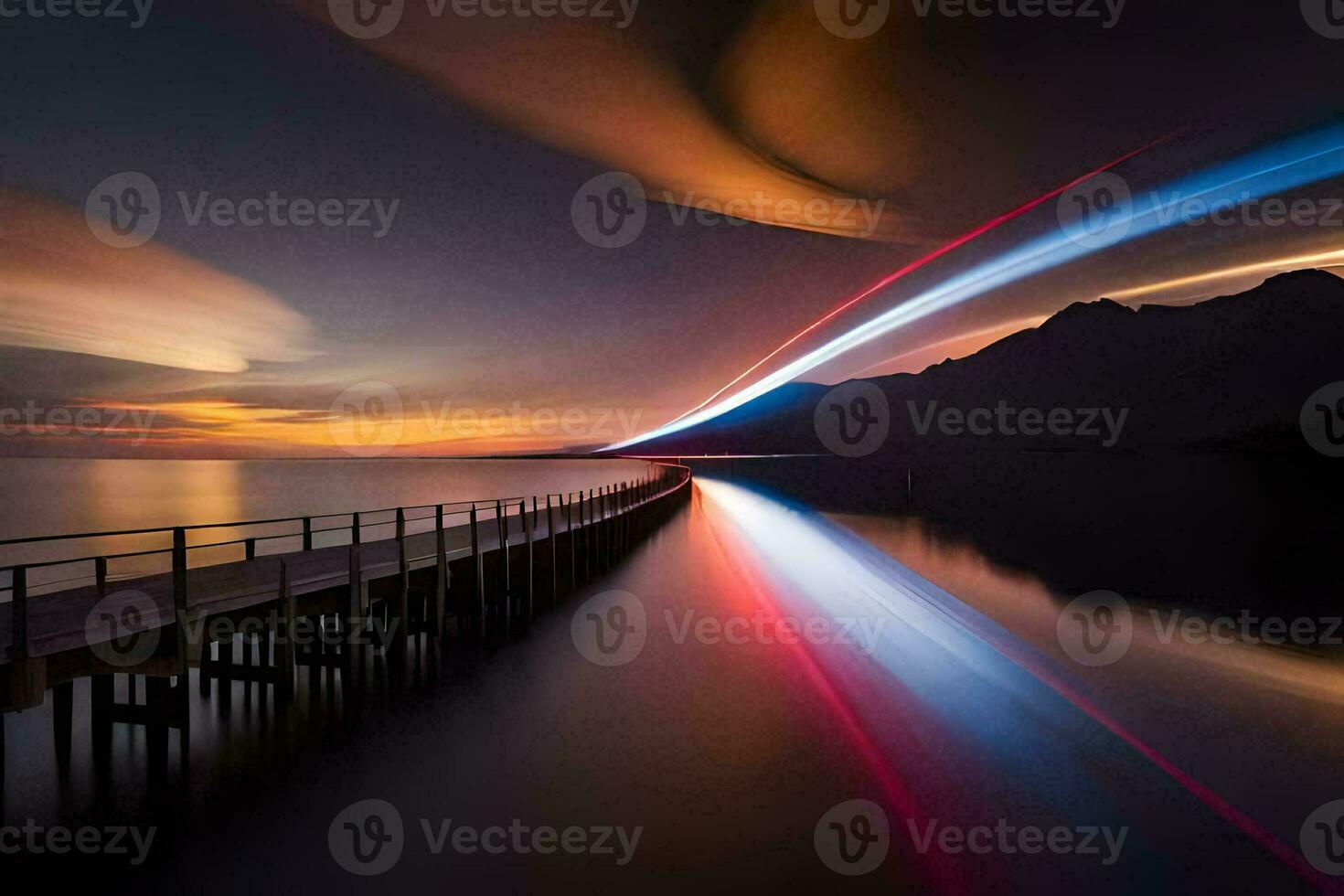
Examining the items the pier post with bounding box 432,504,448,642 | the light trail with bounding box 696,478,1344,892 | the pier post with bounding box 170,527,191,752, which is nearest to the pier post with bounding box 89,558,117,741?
the pier post with bounding box 170,527,191,752

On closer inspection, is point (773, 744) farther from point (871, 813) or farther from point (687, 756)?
point (871, 813)

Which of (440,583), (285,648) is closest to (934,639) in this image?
(440,583)

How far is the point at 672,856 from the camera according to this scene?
7.07 m

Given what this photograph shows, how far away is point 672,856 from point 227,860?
356cm

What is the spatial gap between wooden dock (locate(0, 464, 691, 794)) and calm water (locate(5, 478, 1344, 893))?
57 cm

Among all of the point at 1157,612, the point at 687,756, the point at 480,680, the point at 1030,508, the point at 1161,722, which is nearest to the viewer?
the point at 687,756

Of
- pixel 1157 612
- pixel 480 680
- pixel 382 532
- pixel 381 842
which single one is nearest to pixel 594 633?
pixel 480 680

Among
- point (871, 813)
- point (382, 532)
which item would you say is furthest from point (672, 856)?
point (382, 532)

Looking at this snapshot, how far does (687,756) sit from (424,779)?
9.12ft

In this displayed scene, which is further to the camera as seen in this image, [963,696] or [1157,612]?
[1157,612]

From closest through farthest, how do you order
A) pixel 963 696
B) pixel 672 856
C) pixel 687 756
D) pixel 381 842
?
pixel 672 856 < pixel 381 842 < pixel 687 756 < pixel 963 696

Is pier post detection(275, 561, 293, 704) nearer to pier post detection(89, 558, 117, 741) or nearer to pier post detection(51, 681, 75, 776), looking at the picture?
pier post detection(89, 558, 117, 741)

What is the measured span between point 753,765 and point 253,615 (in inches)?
230

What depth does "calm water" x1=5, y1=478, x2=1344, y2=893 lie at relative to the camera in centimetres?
684
